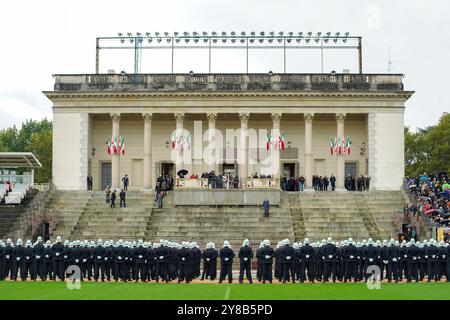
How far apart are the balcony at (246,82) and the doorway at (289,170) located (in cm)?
673

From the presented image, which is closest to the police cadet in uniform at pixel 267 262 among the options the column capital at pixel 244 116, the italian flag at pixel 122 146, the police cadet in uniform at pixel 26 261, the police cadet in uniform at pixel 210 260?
the police cadet in uniform at pixel 210 260

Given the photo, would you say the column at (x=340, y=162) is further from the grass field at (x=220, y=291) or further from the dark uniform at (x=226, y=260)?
the dark uniform at (x=226, y=260)

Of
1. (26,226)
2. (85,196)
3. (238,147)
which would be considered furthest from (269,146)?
(26,226)

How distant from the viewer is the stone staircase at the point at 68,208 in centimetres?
4984

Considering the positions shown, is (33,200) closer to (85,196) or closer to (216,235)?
(85,196)

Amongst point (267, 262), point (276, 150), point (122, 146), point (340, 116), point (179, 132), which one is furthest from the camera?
point (276, 150)

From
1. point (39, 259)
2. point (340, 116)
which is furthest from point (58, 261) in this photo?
point (340, 116)

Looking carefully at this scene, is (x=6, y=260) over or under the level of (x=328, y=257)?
under

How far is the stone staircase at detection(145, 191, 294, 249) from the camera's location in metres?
47.6

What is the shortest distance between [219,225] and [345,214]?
8.27 meters

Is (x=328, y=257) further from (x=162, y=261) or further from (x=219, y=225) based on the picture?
(x=219, y=225)

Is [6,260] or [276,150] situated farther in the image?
[276,150]

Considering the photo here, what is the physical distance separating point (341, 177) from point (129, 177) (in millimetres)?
15762

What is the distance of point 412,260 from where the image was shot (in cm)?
Answer: 3550
